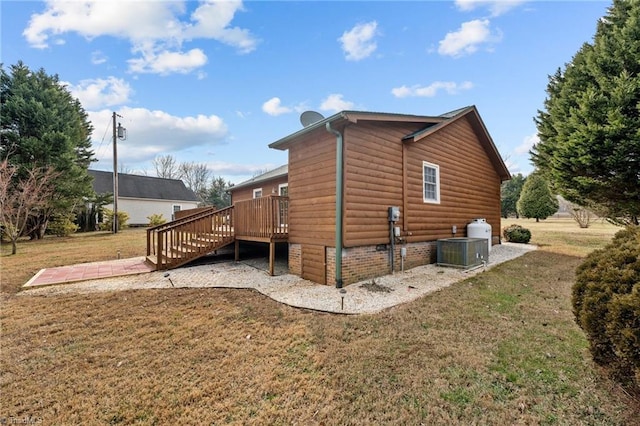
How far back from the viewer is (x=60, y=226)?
17609 mm

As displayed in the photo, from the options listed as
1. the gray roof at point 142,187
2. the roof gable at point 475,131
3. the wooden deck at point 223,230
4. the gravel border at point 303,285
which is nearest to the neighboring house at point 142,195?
the gray roof at point 142,187

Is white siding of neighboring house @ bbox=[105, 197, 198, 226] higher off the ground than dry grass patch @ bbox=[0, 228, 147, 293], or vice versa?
white siding of neighboring house @ bbox=[105, 197, 198, 226]

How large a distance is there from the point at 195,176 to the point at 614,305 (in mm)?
52394

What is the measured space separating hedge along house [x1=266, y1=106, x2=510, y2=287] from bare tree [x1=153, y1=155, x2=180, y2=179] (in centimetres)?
4441

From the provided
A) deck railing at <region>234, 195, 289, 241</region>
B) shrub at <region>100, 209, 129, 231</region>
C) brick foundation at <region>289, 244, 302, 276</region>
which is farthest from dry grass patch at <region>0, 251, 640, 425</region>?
shrub at <region>100, 209, 129, 231</region>

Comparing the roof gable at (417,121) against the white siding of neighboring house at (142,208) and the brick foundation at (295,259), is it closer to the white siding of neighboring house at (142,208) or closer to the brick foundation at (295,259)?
the brick foundation at (295,259)

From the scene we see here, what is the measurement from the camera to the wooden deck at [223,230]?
7797 millimetres

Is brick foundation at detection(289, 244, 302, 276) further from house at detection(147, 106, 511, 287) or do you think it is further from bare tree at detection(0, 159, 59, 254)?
bare tree at detection(0, 159, 59, 254)

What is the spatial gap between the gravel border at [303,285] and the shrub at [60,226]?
14939mm

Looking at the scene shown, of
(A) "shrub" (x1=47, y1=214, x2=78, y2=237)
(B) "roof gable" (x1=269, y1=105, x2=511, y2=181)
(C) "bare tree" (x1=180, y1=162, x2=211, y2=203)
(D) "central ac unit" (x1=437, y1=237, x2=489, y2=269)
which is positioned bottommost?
(D) "central ac unit" (x1=437, y1=237, x2=489, y2=269)

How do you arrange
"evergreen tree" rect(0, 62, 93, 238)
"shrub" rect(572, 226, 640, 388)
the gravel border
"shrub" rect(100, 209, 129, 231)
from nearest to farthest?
"shrub" rect(572, 226, 640, 388) < the gravel border < "evergreen tree" rect(0, 62, 93, 238) < "shrub" rect(100, 209, 129, 231)

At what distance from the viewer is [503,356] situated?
3.35 meters

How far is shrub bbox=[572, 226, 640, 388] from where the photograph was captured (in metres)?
2.37

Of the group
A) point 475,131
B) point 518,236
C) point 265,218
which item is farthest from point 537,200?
point 265,218
